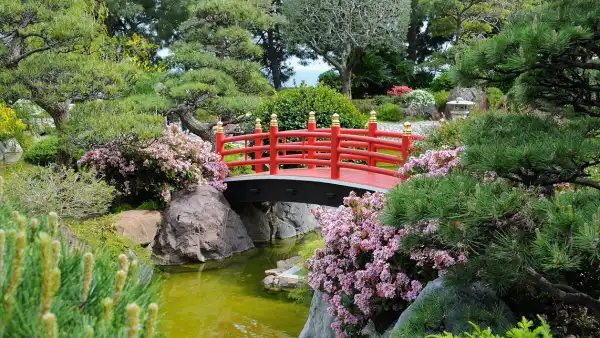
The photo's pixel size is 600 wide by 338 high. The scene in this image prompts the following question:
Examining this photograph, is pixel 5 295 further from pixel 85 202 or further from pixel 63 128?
pixel 63 128

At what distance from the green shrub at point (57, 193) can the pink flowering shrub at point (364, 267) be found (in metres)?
3.50

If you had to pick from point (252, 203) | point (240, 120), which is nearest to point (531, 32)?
point (252, 203)

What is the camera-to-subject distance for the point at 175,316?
827 centimetres

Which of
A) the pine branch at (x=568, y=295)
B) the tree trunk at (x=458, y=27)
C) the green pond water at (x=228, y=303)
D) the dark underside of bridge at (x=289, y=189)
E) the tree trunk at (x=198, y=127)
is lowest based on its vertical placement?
the green pond water at (x=228, y=303)

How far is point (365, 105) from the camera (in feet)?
73.4

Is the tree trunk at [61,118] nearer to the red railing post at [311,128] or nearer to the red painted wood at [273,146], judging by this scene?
the red painted wood at [273,146]

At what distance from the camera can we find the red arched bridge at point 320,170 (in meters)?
9.52

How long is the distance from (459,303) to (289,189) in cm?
686

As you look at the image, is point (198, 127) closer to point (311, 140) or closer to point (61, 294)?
point (311, 140)

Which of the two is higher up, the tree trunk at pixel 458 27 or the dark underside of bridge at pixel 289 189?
the tree trunk at pixel 458 27

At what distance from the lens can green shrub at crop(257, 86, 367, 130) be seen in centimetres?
1270

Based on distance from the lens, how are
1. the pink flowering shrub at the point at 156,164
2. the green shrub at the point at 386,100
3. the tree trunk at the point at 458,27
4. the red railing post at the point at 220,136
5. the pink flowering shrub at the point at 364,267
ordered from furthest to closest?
the tree trunk at the point at 458,27 < the green shrub at the point at 386,100 < the red railing post at the point at 220,136 < the pink flowering shrub at the point at 156,164 < the pink flowering shrub at the point at 364,267

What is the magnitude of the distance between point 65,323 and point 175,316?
6.72 m

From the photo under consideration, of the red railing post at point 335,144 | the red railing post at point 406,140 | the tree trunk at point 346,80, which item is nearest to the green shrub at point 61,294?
the red railing post at point 406,140
